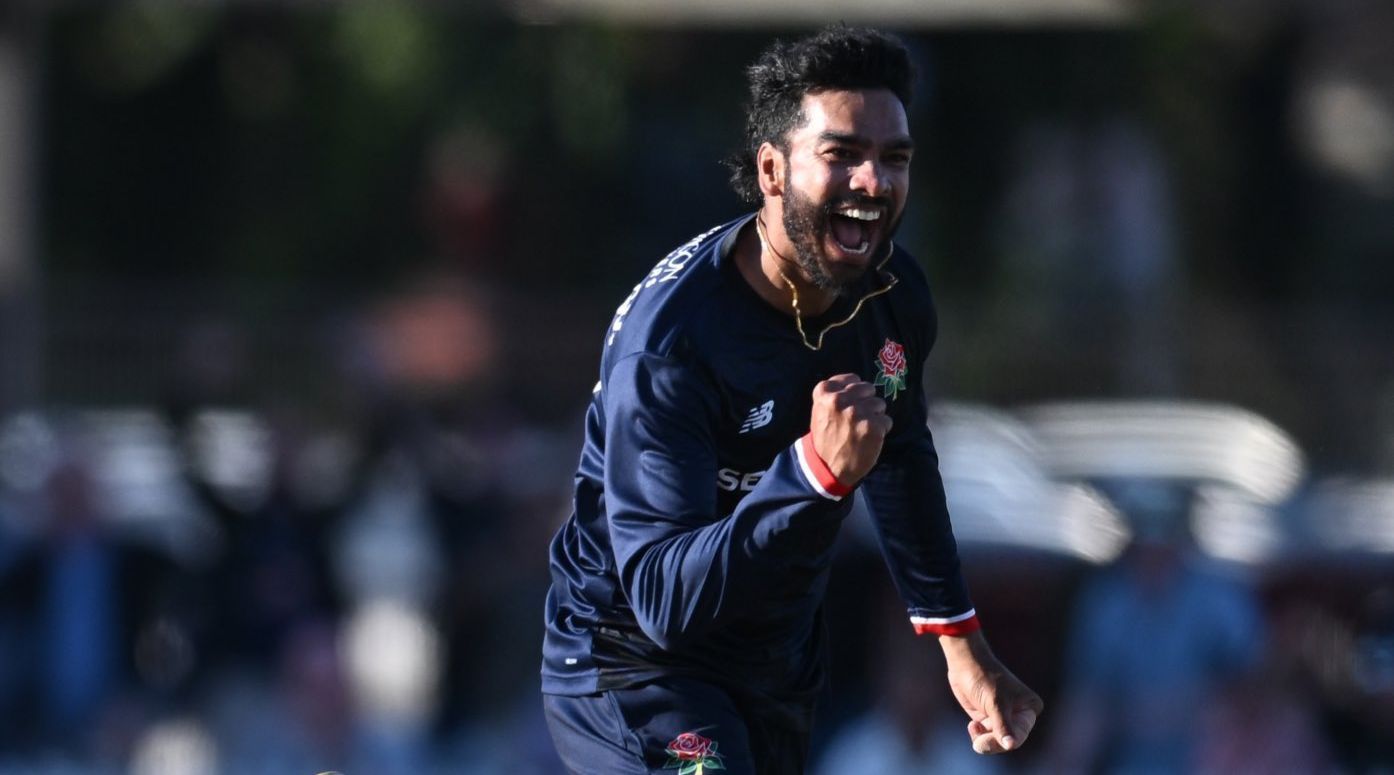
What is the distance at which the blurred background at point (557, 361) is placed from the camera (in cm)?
943

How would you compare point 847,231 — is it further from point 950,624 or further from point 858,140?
point 950,624

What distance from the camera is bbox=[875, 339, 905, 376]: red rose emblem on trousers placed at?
4.47 metres

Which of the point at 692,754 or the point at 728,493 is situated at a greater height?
the point at 728,493

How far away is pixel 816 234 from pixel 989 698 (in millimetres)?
1099

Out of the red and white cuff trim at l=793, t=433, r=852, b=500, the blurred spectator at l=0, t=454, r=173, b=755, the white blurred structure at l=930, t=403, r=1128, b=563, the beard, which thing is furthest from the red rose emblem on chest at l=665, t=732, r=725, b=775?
the blurred spectator at l=0, t=454, r=173, b=755

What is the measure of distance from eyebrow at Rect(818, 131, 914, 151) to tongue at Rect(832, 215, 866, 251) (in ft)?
0.48

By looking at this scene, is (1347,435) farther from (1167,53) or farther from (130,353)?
(130,353)

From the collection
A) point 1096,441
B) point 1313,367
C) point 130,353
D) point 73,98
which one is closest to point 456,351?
point 130,353

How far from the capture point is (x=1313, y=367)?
13664 mm

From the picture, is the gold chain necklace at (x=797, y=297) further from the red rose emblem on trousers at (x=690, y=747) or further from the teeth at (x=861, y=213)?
the red rose emblem on trousers at (x=690, y=747)

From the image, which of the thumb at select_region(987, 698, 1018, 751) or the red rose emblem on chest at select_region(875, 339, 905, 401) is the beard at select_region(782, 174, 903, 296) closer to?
the red rose emblem on chest at select_region(875, 339, 905, 401)

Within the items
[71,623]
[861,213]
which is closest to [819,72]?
[861,213]

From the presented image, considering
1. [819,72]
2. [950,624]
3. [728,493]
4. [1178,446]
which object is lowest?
[1178,446]

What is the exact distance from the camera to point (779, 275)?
435 centimetres
